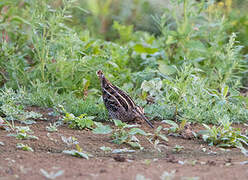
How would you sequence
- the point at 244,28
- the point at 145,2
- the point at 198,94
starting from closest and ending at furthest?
the point at 198,94, the point at 244,28, the point at 145,2

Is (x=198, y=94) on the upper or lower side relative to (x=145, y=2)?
lower

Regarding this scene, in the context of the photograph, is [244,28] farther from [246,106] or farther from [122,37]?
[246,106]

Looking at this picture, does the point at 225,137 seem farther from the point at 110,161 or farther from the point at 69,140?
the point at 69,140

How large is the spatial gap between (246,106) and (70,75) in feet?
9.37

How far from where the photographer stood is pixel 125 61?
24.4ft

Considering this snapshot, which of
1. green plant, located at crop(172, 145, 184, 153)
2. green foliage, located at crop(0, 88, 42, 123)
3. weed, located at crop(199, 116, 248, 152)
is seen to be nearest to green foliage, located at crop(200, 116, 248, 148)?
weed, located at crop(199, 116, 248, 152)

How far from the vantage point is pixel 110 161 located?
153 inches

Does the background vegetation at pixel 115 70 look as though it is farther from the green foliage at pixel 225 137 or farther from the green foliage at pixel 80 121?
the green foliage at pixel 80 121

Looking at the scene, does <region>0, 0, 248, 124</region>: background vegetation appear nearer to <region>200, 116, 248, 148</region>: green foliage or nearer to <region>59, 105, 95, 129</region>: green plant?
<region>200, 116, 248, 148</region>: green foliage

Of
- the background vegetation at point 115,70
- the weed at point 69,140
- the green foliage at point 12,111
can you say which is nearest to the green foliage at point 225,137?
the background vegetation at point 115,70

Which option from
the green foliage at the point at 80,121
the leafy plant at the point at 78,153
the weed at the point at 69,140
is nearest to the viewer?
the leafy plant at the point at 78,153

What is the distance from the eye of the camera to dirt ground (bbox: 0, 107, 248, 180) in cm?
333

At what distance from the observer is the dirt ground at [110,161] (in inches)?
131

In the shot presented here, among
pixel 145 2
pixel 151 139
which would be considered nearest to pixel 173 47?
pixel 151 139
